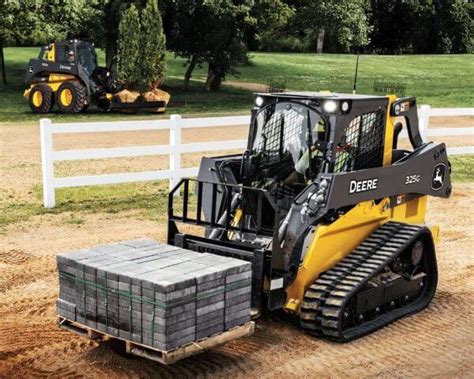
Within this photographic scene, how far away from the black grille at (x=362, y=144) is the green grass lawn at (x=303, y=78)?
18.5 metres

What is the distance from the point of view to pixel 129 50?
1177 inches

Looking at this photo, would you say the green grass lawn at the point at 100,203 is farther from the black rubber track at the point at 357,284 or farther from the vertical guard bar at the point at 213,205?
the black rubber track at the point at 357,284

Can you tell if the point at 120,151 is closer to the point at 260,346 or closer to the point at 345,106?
the point at 345,106

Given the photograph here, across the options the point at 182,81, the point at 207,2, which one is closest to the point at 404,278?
the point at 207,2

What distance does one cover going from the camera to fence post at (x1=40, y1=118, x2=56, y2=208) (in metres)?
13.0

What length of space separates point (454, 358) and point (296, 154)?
256 cm

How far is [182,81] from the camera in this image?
41.7 m

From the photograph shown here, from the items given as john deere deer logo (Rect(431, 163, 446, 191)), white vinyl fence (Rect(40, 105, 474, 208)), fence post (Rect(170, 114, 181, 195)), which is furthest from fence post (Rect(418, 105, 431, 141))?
john deere deer logo (Rect(431, 163, 446, 191))

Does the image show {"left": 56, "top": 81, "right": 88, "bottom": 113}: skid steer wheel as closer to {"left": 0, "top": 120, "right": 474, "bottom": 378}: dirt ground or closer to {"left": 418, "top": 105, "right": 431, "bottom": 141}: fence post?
{"left": 418, "top": 105, "right": 431, "bottom": 141}: fence post

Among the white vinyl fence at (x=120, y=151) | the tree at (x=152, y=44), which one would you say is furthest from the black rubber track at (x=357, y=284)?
the tree at (x=152, y=44)

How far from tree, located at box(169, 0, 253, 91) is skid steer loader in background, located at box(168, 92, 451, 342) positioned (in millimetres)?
24600

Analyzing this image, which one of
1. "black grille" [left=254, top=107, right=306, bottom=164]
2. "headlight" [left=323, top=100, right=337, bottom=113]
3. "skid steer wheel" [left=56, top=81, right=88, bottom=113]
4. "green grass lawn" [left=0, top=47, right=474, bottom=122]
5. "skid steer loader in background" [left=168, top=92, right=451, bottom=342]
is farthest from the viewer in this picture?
"green grass lawn" [left=0, top=47, right=474, bottom=122]

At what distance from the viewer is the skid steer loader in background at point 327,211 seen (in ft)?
24.8

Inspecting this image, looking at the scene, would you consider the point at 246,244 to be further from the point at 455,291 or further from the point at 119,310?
the point at 455,291
